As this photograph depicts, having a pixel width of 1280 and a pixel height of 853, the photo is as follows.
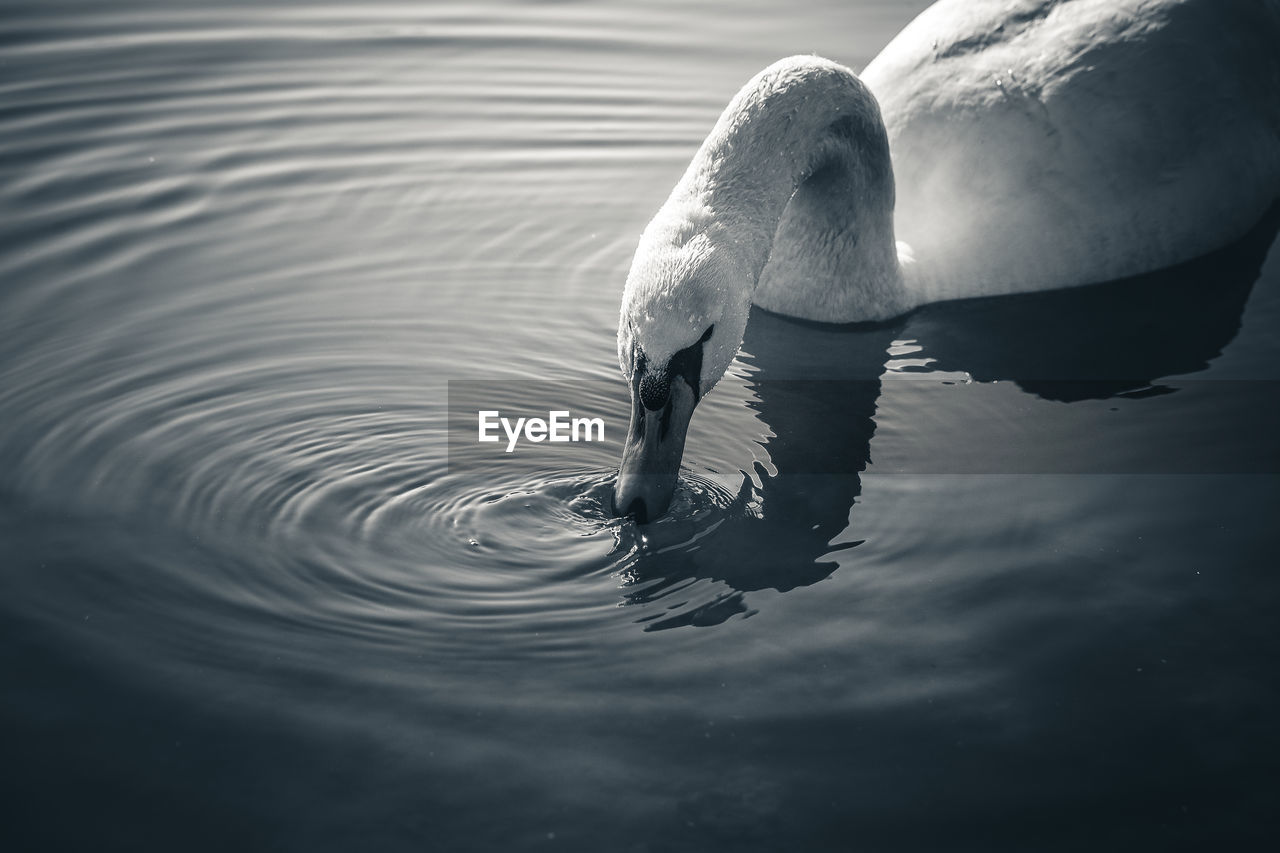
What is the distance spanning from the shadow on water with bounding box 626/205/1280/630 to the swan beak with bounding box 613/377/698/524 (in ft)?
0.47

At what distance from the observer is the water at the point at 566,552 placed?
3586mm

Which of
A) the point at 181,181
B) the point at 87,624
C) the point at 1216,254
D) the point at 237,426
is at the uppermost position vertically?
the point at 181,181

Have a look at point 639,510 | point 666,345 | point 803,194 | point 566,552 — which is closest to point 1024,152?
point 803,194

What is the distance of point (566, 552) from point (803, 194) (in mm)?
2743

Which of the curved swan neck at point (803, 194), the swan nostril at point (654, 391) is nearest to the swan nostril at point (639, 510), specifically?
the swan nostril at point (654, 391)

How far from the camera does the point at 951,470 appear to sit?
5.17m

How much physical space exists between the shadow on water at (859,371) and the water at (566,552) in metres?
0.02

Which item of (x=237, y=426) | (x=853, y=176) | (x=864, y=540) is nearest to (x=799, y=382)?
(x=853, y=176)

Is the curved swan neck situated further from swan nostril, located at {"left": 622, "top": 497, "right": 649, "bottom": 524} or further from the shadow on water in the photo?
swan nostril, located at {"left": 622, "top": 497, "right": 649, "bottom": 524}

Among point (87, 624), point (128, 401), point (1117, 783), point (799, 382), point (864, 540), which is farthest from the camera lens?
point (799, 382)

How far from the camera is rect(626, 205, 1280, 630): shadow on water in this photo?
4.50 m

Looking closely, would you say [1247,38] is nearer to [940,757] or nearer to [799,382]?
[799,382]

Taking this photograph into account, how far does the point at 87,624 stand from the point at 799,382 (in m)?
3.17

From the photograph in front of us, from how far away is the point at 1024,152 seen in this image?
667 centimetres
